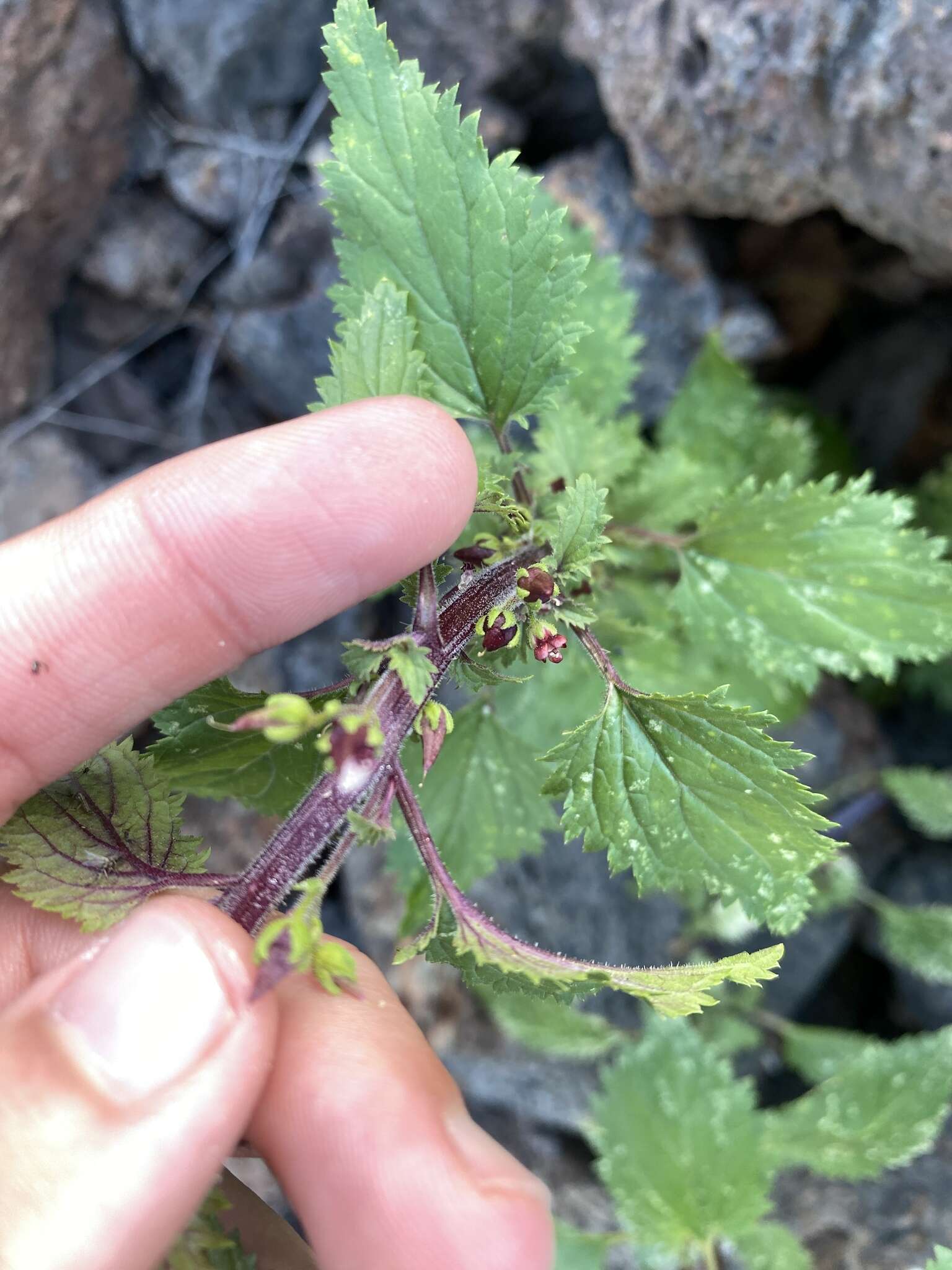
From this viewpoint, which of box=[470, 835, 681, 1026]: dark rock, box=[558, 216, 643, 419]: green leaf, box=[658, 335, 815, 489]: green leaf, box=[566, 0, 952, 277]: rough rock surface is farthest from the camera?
box=[470, 835, 681, 1026]: dark rock

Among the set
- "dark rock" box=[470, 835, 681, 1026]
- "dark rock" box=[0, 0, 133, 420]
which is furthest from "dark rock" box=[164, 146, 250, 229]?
"dark rock" box=[470, 835, 681, 1026]

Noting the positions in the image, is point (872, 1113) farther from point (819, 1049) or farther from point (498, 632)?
point (498, 632)

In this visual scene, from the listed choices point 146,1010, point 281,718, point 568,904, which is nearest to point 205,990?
point 146,1010

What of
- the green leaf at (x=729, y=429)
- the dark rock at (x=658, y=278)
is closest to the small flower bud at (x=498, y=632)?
the green leaf at (x=729, y=429)

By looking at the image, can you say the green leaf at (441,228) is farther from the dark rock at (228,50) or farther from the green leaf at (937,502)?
the green leaf at (937,502)

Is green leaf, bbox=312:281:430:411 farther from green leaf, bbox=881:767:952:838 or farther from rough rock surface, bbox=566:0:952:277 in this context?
green leaf, bbox=881:767:952:838

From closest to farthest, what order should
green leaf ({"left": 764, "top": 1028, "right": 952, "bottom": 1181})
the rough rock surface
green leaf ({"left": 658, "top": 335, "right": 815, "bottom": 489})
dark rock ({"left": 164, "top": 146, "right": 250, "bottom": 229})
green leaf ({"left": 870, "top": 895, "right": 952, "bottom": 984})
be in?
the rough rock surface < green leaf ({"left": 764, "top": 1028, "right": 952, "bottom": 1181}) < green leaf ({"left": 658, "top": 335, "right": 815, "bottom": 489}) < dark rock ({"left": 164, "top": 146, "right": 250, "bottom": 229}) < green leaf ({"left": 870, "top": 895, "right": 952, "bottom": 984})

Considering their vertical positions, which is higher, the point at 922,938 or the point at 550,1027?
the point at 550,1027
